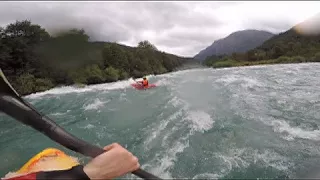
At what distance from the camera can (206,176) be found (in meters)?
4.47

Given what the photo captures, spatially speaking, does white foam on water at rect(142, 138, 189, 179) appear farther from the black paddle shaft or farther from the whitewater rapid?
the black paddle shaft

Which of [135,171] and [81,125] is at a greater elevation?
[135,171]

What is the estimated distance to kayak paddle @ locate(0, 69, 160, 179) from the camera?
1455mm

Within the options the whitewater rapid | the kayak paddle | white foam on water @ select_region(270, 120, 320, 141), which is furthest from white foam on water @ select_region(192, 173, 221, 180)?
the kayak paddle

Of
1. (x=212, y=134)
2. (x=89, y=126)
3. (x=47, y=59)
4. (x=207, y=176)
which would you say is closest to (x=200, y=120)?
(x=212, y=134)

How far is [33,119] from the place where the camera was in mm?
1507

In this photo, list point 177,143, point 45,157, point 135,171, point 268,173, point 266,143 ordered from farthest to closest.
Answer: point 177,143, point 266,143, point 268,173, point 45,157, point 135,171

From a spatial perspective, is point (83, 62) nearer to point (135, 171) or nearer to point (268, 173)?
point (268, 173)

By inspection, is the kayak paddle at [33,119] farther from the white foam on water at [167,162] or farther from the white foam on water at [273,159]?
the white foam on water at [273,159]

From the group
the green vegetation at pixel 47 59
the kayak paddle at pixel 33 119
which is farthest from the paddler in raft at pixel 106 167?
the green vegetation at pixel 47 59

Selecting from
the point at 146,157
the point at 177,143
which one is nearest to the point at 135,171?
the point at 146,157

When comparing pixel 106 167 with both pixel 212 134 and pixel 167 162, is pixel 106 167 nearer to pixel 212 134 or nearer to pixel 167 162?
pixel 167 162

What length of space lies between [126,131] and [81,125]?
6.58ft

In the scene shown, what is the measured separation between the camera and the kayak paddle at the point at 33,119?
1455 millimetres
